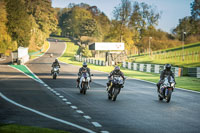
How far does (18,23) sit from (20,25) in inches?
34.6

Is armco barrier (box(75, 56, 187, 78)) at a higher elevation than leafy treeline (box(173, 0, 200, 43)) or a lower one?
lower

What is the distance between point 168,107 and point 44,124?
6075mm

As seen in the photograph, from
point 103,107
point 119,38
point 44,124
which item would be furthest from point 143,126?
point 119,38

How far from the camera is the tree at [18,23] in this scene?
10212cm

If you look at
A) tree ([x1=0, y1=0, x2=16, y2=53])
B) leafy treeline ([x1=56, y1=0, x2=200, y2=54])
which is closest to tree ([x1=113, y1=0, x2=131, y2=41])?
leafy treeline ([x1=56, y1=0, x2=200, y2=54])

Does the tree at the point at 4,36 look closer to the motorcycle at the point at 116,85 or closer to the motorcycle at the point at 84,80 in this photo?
the motorcycle at the point at 84,80

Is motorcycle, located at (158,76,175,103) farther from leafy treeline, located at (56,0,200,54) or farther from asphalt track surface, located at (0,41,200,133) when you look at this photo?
leafy treeline, located at (56,0,200,54)

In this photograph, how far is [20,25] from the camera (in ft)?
341

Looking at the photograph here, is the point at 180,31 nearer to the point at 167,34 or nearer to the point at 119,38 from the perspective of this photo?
the point at 167,34

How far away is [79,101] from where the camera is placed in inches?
633

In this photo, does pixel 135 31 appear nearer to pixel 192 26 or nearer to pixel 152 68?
pixel 192 26

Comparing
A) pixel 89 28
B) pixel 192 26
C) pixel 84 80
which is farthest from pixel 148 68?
pixel 89 28

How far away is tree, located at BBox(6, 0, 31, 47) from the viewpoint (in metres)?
102

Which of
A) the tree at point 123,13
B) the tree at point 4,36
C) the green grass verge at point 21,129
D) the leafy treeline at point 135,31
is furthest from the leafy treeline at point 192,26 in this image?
the green grass verge at point 21,129
